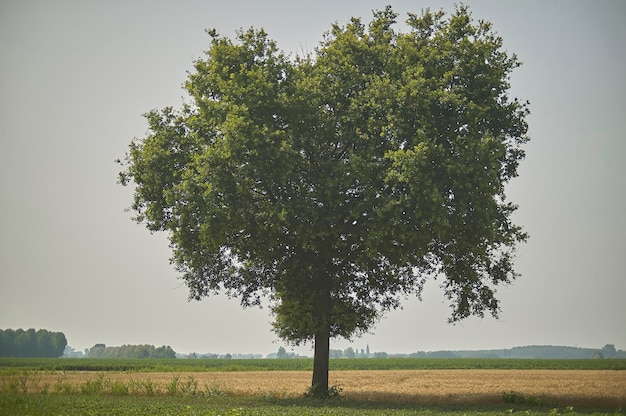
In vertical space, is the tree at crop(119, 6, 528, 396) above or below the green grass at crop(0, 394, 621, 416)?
above

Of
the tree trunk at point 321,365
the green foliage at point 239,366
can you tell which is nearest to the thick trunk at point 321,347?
the tree trunk at point 321,365

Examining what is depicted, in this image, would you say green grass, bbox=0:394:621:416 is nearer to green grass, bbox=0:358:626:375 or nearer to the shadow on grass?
the shadow on grass

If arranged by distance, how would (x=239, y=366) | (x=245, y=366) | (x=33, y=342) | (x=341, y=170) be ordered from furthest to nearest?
(x=33, y=342) < (x=245, y=366) < (x=239, y=366) < (x=341, y=170)

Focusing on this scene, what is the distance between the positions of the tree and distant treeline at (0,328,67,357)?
111 metres

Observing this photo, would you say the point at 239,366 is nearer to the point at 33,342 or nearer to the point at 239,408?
the point at 239,408

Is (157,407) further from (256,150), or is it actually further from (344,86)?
(344,86)

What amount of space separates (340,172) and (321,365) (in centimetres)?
1048

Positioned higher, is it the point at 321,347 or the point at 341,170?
the point at 341,170

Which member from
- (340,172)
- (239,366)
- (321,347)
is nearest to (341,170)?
(340,172)

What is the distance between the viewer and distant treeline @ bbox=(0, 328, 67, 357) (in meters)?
135

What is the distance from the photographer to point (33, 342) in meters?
150

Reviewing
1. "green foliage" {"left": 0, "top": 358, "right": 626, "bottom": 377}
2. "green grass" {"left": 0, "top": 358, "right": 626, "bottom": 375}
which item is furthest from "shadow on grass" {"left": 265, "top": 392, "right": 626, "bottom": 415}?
"green grass" {"left": 0, "top": 358, "right": 626, "bottom": 375}

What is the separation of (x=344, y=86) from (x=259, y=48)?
15.6 ft

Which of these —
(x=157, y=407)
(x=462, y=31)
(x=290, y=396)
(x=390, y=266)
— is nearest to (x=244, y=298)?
(x=290, y=396)
